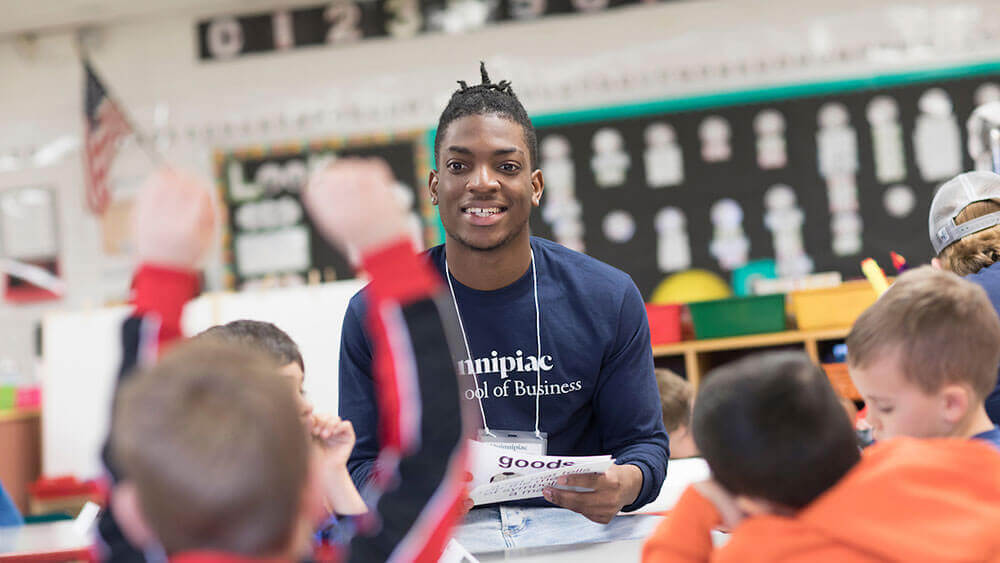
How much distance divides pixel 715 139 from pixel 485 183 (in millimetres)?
3764

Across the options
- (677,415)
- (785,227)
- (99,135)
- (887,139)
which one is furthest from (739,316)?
(99,135)

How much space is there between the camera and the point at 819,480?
0.89 metres

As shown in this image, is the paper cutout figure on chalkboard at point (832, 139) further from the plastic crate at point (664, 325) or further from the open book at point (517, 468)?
the open book at point (517, 468)

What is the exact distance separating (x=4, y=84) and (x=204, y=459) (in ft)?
20.3

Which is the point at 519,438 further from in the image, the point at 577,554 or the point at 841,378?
the point at 841,378

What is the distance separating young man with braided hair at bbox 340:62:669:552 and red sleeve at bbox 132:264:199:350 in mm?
917

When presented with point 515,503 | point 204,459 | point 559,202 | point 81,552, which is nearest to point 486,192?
point 515,503

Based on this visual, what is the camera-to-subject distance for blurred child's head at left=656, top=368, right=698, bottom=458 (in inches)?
108

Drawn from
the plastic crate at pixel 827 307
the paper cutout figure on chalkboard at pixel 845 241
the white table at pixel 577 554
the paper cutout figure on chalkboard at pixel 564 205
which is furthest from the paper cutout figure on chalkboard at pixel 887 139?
the white table at pixel 577 554

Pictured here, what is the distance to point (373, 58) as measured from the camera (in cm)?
562

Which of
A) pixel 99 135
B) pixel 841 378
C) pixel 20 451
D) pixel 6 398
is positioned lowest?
pixel 20 451

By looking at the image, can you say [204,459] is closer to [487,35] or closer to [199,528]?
[199,528]

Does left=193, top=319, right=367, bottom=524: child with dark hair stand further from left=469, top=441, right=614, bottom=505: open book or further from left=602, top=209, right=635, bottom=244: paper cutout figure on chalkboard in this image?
left=602, top=209, right=635, bottom=244: paper cutout figure on chalkboard

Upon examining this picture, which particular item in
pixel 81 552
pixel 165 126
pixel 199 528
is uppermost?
pixel 165 126
